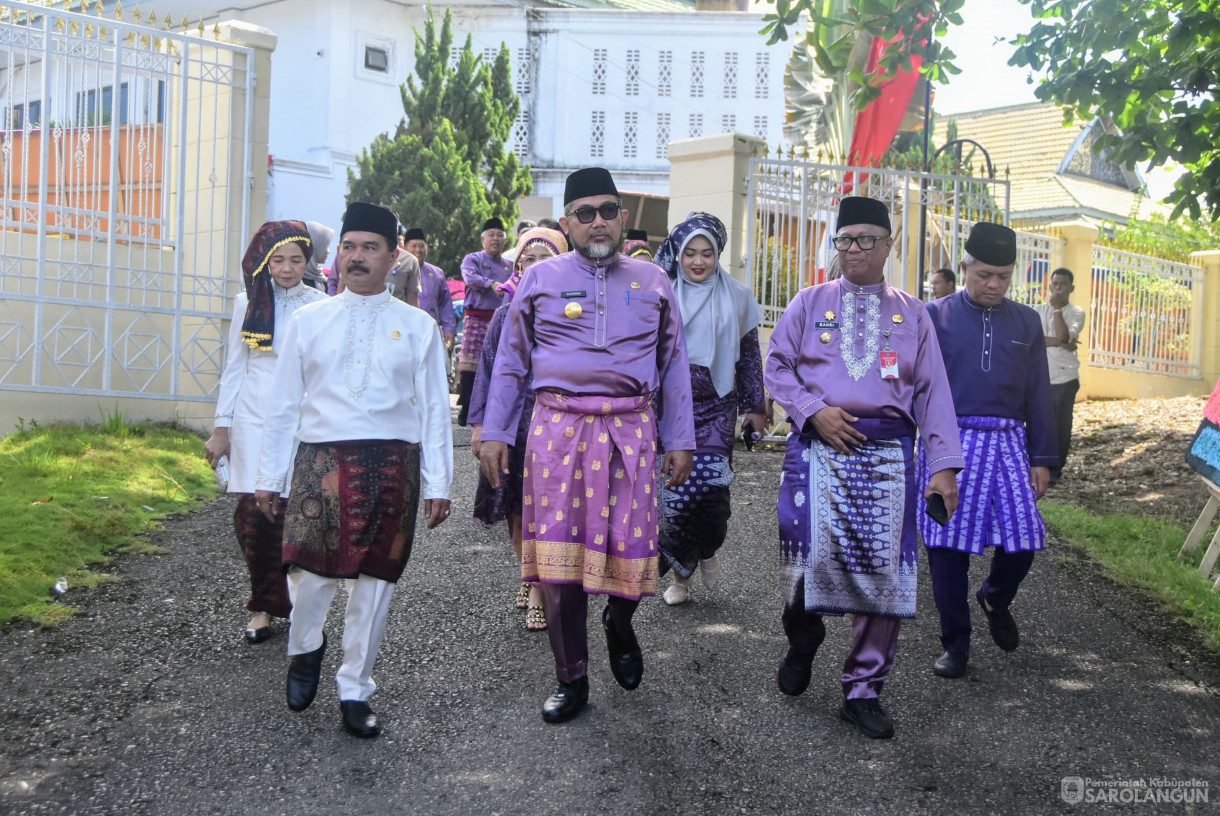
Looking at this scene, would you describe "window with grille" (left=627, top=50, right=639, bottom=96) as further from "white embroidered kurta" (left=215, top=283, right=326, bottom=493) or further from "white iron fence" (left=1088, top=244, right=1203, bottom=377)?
"white embroidered kurta" (left=215, top=283, right=326, bottom=493)

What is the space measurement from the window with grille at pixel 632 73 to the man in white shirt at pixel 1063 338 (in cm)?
1771

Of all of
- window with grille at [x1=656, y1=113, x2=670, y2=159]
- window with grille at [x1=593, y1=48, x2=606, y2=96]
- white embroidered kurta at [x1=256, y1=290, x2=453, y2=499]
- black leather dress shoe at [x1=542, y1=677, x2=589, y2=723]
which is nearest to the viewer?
white embroidered kurta at [x1=256, y1=290, x2=453, y2=499]

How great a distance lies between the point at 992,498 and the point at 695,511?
4.55ft

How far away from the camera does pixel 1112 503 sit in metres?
9.49

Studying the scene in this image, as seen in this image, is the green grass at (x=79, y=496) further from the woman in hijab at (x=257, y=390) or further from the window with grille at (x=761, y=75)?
the window with grille at (x=761, y=75)

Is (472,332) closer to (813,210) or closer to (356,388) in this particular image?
(813,210)

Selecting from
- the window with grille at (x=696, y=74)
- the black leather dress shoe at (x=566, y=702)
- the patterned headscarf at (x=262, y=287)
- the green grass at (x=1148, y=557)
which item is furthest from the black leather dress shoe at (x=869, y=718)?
the window with grille at (x=696, y=74)

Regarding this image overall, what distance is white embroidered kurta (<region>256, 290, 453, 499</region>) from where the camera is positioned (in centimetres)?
410

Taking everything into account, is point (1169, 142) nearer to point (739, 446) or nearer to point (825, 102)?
point (739, 446)

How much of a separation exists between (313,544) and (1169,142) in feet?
20.6

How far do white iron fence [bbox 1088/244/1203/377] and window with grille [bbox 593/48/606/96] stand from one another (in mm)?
12872

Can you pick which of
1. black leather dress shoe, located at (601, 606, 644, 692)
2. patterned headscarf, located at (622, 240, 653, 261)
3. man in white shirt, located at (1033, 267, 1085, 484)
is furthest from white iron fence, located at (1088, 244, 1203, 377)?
black leather dress shoe, located at (601, 606, 644, 692)

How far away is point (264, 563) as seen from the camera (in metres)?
5.04

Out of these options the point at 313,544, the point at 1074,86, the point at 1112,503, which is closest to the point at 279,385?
the point at 313,544
